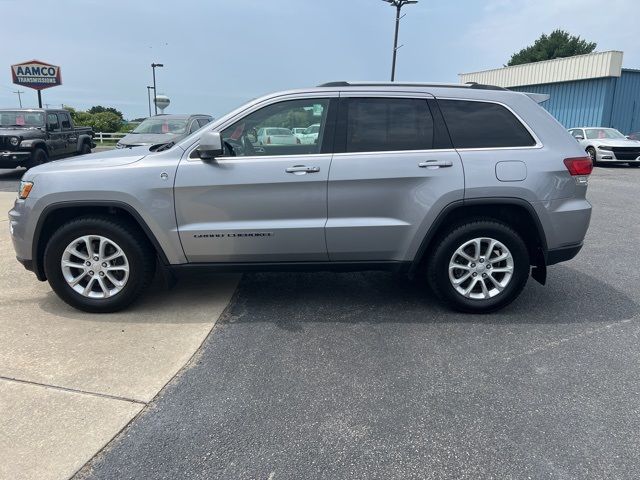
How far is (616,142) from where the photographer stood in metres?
18.3

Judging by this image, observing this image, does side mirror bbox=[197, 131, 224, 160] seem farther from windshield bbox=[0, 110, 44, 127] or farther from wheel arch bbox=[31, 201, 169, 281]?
windshield bbox=[0, 110, 44, 127]

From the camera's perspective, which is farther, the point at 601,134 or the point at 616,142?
the point at 601,134

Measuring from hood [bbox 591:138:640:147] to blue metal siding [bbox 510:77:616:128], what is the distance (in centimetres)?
797

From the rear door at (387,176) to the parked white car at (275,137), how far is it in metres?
0.38

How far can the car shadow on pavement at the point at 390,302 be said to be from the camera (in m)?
4.23

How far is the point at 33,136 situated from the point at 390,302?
1262cm

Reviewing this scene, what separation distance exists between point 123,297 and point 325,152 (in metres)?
2.05

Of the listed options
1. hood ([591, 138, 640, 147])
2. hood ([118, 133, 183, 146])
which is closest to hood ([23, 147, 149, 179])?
hood ([118, 133, 183, 146])

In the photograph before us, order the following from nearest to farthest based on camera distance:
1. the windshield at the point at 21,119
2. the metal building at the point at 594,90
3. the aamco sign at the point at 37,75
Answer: the windshield at the point at 21,119, the metal building at the point at 594,90, the aamco sign at the point at 37,75

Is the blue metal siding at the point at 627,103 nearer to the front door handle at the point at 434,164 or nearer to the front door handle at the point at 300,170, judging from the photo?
the front door handle at the point at 434,164

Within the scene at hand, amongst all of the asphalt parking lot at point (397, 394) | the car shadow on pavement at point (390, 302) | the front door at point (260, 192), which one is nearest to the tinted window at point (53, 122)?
the car shadow on pavement at point (390, 302)

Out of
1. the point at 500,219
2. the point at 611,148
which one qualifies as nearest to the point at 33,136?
the point at 500,219

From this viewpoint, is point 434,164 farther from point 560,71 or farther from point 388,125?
point 560,71

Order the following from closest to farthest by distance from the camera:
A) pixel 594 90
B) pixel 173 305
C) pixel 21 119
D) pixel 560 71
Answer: pixel 173 305
pixel 21 119
pixel 594 90
pixel 560 71
